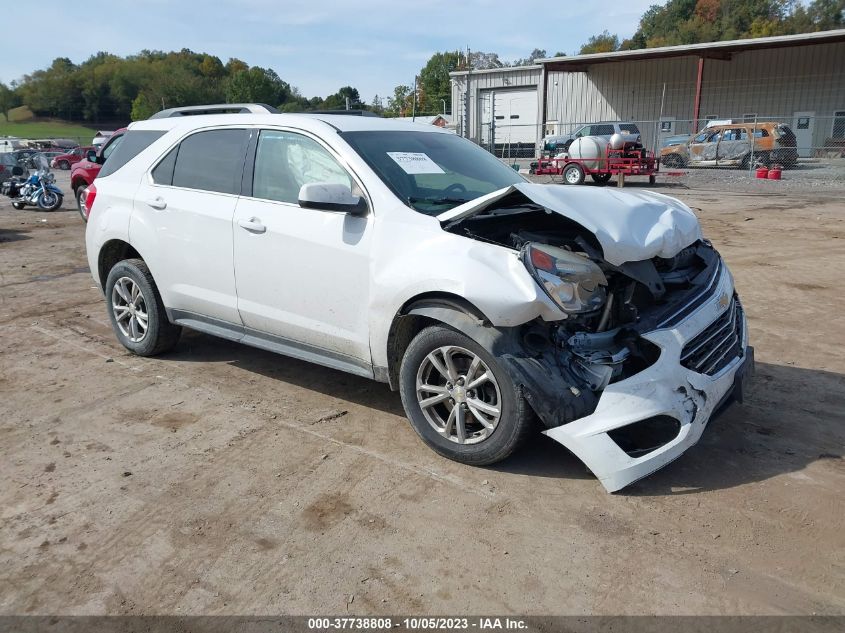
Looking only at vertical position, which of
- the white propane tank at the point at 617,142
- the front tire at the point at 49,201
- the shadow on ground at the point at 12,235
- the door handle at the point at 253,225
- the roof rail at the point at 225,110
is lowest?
the shadow on ground at the point at 12,235

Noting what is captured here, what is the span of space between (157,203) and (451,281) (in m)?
2.72

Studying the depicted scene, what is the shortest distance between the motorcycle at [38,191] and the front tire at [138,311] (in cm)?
1390

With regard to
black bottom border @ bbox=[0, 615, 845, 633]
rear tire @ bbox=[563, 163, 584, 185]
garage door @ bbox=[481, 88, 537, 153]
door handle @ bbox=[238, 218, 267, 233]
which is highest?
garage door @ bbox=[481, 88, 537, 153]

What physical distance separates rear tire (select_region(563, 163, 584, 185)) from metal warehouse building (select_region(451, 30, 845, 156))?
367 inches

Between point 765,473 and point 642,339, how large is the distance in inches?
38.6

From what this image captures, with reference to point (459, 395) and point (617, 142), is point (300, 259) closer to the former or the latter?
point (459, 395)

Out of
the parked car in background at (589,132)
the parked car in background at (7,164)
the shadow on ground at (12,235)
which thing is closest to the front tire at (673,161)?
the parked car in background at (589,132)

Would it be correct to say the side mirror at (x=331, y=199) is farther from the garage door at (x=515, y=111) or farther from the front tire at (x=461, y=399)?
the garage door at (x=515, y=111)

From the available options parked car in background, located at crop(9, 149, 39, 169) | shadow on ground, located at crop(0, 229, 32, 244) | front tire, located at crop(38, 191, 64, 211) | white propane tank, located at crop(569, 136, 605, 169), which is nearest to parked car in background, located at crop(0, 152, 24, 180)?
parked car in background, located at crop(9, 149, 39, 169)

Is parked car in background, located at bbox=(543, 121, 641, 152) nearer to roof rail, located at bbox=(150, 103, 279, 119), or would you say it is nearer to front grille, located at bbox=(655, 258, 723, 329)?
roof rail, located at bbox=(150, 103, 279, 119)

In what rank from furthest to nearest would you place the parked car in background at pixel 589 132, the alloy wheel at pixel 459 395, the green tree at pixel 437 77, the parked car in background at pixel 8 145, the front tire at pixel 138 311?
the green tree at pixel 437 77 → the parked car in background at pixel 8 145 → the parked car in background at pixel 589 132 → the front tire at pixel 138 311 → the alloy wheel at pixel 459 395

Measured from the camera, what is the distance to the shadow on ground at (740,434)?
356 cm

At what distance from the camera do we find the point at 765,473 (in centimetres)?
357

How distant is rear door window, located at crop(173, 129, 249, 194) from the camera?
474 cm
